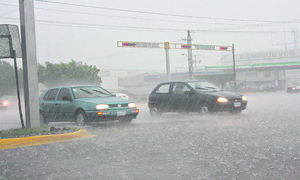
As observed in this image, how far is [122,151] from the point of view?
5.86 m

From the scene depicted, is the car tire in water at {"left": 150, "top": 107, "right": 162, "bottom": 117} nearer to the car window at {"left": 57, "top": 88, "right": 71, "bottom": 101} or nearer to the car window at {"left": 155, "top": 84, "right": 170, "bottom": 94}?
the car window at {"left": 155, "top": 84, "right": 170, "bottom": 94}

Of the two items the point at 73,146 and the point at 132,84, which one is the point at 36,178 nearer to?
the point at 73,146

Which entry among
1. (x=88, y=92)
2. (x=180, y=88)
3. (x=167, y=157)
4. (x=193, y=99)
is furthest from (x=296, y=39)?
(x=167, y=157)

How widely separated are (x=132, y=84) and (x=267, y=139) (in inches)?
3906

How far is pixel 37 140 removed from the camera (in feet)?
24.1

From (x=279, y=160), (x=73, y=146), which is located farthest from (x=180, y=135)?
(x=279, y=160)

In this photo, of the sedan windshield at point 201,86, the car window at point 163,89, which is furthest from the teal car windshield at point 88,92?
the sedan windshield at point 201,86

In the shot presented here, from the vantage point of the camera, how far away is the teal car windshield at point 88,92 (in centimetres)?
1064

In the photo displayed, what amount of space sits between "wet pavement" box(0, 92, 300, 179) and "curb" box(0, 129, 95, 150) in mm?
519

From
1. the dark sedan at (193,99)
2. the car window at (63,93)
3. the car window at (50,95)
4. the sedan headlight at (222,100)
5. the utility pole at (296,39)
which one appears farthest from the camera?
the utility pole at (296,39)

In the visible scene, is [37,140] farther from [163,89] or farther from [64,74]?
[64,74]

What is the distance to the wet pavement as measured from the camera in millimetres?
4328

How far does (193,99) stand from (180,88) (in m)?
0.87

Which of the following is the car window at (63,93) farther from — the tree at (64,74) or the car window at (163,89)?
the tree at (64,74)
